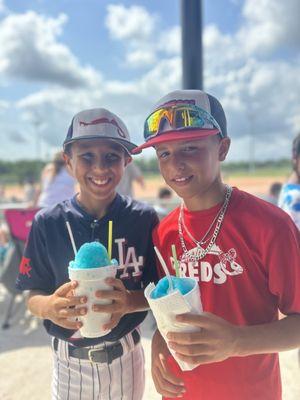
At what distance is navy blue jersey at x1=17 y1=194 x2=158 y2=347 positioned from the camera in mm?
1645

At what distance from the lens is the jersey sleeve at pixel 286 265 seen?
3.96ft

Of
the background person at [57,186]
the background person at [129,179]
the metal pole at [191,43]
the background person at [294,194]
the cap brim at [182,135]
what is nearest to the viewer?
the cap brim at [182,135]

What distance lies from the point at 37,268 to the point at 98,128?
68 centimetres

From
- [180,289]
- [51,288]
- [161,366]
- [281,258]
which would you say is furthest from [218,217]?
[51,288]

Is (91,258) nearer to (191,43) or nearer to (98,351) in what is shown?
(98,351)

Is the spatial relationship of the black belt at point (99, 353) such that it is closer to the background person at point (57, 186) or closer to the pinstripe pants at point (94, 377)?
the pinstripe pants at point (94, 377)

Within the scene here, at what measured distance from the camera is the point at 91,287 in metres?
1.25

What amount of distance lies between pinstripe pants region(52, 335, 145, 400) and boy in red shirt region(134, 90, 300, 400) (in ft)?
1.10

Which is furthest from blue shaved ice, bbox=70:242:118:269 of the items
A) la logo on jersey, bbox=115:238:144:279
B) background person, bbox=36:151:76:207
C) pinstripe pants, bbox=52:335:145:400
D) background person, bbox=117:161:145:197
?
background person, bbox=117:161:145:197

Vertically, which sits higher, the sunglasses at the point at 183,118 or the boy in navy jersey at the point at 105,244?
the sunglasses at the point at 183,118

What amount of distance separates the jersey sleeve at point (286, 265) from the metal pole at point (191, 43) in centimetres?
308

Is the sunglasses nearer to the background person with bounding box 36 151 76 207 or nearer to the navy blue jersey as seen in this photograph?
the navy blue jersey

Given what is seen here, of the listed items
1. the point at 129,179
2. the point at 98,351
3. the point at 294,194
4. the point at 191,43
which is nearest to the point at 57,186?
the point at 129,179

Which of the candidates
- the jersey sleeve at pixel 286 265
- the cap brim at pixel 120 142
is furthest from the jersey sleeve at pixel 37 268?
the jersey sleeve at pixel 286 265
